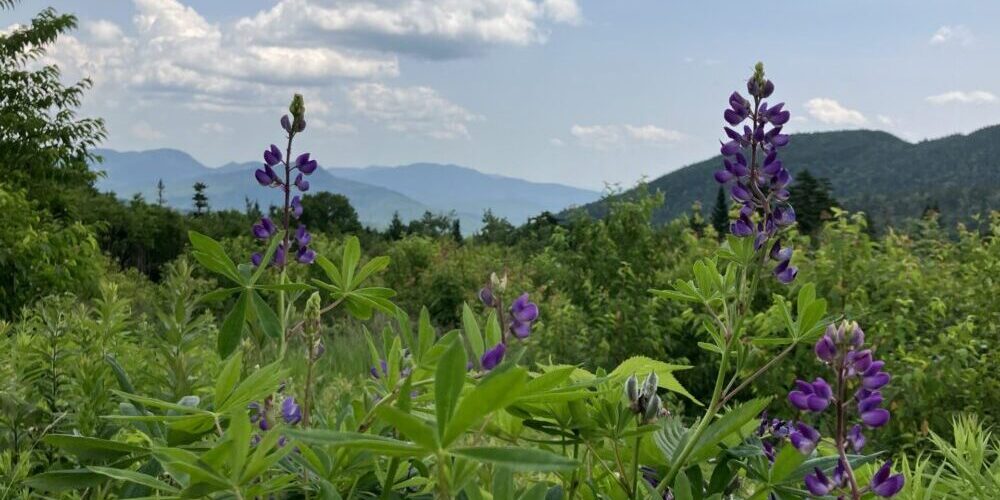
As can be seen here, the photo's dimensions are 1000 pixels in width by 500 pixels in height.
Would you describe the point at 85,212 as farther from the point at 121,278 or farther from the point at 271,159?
the point at 271,159

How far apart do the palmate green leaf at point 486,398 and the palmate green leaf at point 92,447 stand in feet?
1.45

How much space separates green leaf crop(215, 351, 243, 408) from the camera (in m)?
0.88

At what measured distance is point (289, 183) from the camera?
1.49 m

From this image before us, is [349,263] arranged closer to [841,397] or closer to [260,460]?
[260,460]

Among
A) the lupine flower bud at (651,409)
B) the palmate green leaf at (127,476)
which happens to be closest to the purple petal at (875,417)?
the lupine flower bud at (651,409)

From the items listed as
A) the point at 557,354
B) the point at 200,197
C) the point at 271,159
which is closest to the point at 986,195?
the point at 200,197

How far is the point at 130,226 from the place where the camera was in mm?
23516

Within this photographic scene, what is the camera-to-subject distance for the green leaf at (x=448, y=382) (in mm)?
613

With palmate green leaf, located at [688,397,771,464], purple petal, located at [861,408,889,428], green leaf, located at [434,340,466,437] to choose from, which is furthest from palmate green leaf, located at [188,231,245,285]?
purple petal, located at [861,408,889,428]

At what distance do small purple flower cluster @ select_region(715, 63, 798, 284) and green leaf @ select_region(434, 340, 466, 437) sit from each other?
2.44 feet

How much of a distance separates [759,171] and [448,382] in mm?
892

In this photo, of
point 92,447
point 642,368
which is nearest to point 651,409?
point 642,368

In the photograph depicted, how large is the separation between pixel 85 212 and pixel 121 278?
1236 cm

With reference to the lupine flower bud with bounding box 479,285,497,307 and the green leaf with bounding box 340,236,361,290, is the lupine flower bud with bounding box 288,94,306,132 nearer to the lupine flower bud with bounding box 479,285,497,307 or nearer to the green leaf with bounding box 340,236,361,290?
the green leaf with bounding box 340,236,361,290
